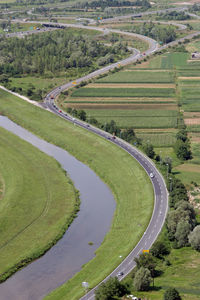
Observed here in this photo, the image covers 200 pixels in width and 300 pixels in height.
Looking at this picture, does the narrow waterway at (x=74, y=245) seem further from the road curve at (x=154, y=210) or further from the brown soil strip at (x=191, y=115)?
the brown soil strip at (x=191, y=115)

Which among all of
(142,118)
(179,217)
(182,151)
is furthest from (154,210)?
(142,118)

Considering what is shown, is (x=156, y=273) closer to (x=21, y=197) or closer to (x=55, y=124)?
(x=21, y=197)

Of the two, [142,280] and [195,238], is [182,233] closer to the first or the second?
[195,238]

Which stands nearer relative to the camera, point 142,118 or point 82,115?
point 142,118

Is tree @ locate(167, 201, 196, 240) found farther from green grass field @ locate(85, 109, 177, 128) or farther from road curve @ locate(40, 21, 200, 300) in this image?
green grass field @ locate(85, 109, 177, 128)

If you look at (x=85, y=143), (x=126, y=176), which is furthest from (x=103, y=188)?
(x=85, y=143)
